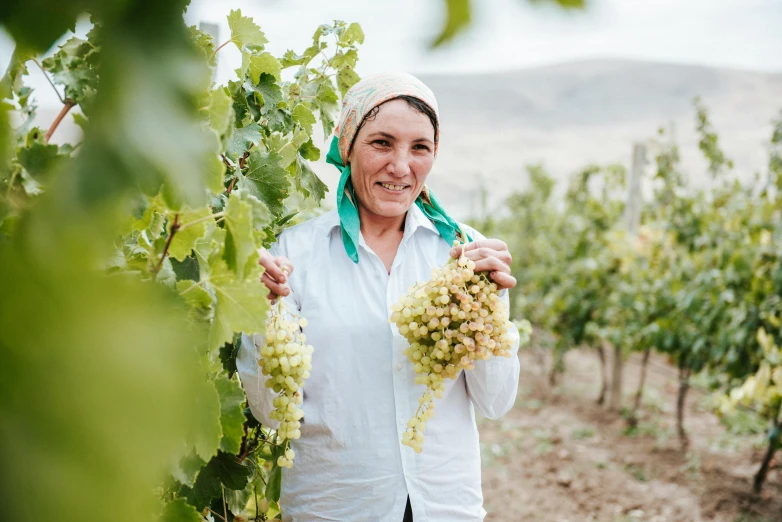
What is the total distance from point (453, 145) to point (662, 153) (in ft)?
49.1

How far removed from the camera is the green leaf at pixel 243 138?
1.43 meters

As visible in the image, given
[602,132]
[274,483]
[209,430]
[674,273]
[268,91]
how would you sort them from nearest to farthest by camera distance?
[209,430], [268,91], [274,483], [674,273], [602,132]

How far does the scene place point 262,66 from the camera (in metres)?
1.54

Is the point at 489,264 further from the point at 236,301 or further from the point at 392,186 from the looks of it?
the point at 236,301

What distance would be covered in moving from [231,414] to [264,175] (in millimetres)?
635

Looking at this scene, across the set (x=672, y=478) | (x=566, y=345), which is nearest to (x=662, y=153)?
(x=566, y=345)

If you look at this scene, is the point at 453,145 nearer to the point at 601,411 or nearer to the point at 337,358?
the point at 601,411

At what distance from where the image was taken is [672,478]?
5.33 m

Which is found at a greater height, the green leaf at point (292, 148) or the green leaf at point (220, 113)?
the green leaf at point (292, 148)

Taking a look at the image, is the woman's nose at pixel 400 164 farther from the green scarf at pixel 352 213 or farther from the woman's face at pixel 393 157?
the green scarf at pixel 352 213

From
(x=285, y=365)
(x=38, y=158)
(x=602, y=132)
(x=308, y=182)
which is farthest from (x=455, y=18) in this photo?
(x=602, y=132)

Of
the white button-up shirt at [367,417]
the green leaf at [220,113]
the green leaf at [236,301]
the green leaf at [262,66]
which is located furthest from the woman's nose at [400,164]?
→ the green leaf at [220,113]

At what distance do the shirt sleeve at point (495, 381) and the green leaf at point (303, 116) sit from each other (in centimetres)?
70

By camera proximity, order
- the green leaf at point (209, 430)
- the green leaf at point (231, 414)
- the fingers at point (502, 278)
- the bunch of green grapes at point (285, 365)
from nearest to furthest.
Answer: the green leaf at point (209, 430)
the green leaf at point (231, 414)
the bunch of green grapes at point (285, 365)
the fingers at point (502, 278)
